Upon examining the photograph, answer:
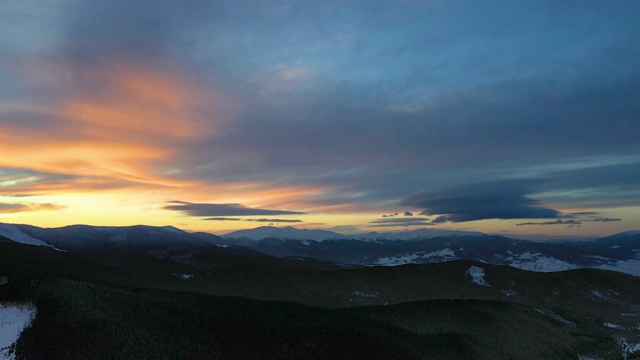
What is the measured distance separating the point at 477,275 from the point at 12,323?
122 meters

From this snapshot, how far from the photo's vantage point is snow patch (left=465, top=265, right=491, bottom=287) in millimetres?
Result: 120312

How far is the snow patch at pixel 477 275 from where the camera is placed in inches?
4737

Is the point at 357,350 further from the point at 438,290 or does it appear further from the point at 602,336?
the point at 438,290

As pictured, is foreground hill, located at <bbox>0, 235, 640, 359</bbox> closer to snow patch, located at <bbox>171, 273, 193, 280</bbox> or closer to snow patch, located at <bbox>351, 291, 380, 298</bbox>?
snow patch, located at <bbox>351, 291, 380, 298</bbox>

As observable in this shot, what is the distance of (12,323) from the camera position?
2714 centimetres

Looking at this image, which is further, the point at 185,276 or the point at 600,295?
the point at 185,276

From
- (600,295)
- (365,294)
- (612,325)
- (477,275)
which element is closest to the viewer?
(612,325)

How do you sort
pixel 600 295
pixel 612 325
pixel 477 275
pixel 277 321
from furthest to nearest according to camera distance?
pixel 477 275 < pixel 600 295 < pixel 612 325 < pixel 277 321

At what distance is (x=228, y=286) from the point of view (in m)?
106

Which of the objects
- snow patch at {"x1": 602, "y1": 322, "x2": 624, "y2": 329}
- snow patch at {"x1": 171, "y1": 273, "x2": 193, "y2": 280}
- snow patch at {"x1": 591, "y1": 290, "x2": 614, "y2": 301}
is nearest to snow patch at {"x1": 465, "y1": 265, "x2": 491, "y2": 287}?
snow patch at {"x1": 591, "y1": 290, "x2": 614, "y2": 301}

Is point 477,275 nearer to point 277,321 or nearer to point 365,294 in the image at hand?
point 365,294

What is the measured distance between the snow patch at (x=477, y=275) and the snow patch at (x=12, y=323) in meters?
115

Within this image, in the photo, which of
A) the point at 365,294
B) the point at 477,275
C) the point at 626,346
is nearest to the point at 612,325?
the point at 626,346

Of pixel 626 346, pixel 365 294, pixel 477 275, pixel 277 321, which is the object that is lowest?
pixel 365 294
